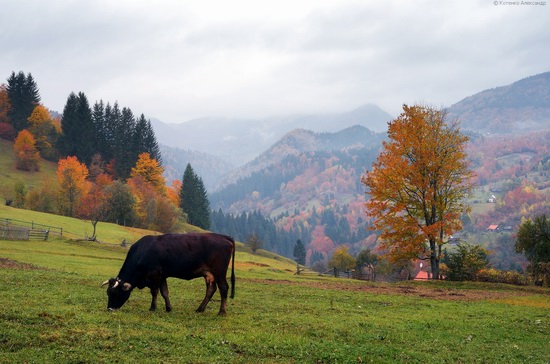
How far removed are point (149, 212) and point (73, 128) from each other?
1956 inches

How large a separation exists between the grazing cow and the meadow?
38.7 inches

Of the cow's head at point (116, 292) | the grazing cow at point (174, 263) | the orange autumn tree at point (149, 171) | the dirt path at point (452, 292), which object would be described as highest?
the orange autumn tree at point (149, 171)

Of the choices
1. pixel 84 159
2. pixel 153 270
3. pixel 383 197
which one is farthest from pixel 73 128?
pixel 153 270

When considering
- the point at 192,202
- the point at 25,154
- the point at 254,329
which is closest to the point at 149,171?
the point at 192,202

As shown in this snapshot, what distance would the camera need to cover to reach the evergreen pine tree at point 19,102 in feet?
465

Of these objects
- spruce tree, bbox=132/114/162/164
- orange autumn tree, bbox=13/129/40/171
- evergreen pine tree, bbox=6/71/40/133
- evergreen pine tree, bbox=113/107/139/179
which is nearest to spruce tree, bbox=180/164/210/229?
spruce tree, bbox=132/114/162/164

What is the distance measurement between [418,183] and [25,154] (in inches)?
4555

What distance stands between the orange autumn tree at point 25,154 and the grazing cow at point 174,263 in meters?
123

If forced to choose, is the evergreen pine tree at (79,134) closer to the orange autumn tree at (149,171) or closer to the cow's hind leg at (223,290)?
the orange autumn tree at (149,171)

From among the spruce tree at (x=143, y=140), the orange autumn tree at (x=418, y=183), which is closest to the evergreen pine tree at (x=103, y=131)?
the spruce tree at (x=143, y=140)

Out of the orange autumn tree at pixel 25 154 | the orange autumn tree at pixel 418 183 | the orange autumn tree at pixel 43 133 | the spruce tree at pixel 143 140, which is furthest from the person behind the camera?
the spruce tree at pixel 143 140

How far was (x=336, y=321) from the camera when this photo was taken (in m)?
18.5

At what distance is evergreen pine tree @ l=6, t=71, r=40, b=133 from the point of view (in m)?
142

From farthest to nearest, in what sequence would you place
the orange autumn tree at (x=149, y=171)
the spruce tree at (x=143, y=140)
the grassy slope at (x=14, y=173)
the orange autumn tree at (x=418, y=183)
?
the spruce tree at (x=143, y=140) < the orange autumn tree at (x=149, y=171) < the grassy slope at (x=14, y=173) < the orange autumn tree at (x=418, y=183)
